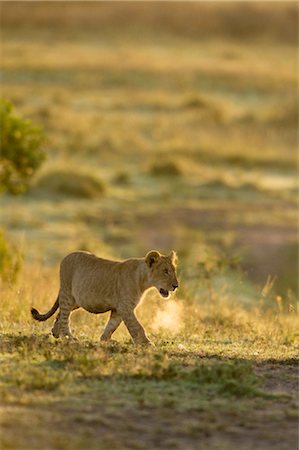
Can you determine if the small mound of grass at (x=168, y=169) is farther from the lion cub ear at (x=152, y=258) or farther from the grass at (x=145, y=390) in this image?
the lion cub ear at (x=152, y=258)

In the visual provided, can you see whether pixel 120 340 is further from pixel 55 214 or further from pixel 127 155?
pixel 127 155

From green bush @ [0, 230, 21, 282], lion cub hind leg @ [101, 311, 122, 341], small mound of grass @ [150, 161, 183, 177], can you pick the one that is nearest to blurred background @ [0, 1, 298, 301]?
small mound of grass @ [150, 161, 183, 177]

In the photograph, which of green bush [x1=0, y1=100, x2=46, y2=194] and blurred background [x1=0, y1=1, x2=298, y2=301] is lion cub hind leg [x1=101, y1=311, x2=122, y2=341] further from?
green bush [x1=0, y1=100, x2=46, y2=194]

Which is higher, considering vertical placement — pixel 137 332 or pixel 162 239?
pixel 162 239

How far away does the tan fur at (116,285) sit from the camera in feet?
33.0

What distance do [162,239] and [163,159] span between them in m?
7.98

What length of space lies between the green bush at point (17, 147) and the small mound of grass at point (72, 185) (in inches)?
316

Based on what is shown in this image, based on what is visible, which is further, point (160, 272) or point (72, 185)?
point (72, 185)

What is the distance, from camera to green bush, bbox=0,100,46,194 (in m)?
18.0

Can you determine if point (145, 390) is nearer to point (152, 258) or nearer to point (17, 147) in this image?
point (152, 258)

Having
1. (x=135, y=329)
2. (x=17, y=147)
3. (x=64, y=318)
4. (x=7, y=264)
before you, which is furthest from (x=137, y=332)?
(x=17, y=147)

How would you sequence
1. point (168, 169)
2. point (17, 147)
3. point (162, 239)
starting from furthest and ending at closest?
point (168, 169) < point (162, 239) < point (17, 147)

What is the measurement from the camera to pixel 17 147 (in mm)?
18266

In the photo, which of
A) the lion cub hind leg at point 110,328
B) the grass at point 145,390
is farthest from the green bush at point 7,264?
the lion cub hind leg at point 110,328
